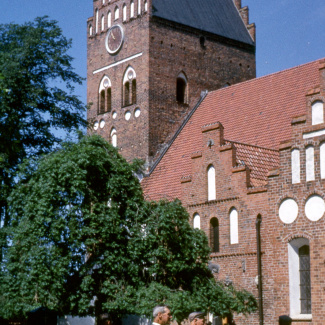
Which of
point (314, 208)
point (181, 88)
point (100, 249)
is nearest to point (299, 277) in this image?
point (314, 208)

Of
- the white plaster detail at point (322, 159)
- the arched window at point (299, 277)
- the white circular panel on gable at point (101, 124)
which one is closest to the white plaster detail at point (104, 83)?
the white circular panel on gable at point (101, 124)

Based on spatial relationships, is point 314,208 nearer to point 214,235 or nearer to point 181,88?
point 214,235

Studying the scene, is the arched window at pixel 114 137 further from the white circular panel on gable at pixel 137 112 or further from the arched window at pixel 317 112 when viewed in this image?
the arched window at pixel 317 112

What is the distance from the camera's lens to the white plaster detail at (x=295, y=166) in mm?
18594

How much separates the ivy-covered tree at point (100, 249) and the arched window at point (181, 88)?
35.4 feet

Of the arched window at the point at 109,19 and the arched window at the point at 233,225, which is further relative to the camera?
the arched window at the point at 109,19

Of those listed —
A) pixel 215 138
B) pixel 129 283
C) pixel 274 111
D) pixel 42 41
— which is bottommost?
pixel 129 283

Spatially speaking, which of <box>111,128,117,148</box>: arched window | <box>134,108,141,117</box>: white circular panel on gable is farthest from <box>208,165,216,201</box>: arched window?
<box>111,128,117,148</box>: arched window

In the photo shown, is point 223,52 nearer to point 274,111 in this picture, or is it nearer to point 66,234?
point 274,111

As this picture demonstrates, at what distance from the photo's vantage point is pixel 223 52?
3155 cm

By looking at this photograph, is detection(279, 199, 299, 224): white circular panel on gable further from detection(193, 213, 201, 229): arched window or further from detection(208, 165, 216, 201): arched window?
detection(193, 213, 201, 229): arched window

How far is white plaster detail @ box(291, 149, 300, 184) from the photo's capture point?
732 inches

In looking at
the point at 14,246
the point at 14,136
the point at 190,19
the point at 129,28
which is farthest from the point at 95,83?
the point at 14,246

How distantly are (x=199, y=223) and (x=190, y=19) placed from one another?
11763 mm
